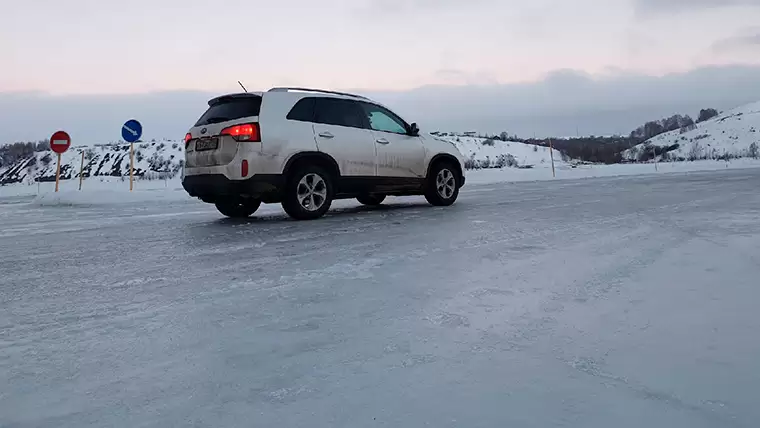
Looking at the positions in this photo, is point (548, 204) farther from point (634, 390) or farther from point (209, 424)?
point (209, 424)

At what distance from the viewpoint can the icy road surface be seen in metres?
1.63

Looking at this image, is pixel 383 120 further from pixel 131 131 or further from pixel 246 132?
pixel 131 131

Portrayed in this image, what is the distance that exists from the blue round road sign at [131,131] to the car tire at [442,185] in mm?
9633

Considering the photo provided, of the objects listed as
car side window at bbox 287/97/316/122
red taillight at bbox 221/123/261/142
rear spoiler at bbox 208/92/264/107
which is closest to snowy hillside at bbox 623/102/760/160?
car side window at bbox 287/97/316/122

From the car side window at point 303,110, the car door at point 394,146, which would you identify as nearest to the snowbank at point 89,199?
the car side window at point 303,110

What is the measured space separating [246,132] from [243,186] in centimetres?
65

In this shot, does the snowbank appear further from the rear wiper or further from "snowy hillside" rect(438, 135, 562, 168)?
"snowy hillside" rect(438, 135, 562, 168)

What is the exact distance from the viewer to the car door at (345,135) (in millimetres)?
7238

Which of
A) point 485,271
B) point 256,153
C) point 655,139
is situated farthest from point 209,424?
point 655,139

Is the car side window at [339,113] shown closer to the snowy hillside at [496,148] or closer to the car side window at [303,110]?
the car side window at [303,110]

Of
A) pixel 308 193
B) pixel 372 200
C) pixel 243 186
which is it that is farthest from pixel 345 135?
pixel 372 200

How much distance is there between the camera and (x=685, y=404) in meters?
1.61

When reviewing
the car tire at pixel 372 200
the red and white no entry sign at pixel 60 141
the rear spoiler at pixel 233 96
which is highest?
the red and white no entry sign at pixel 60 141

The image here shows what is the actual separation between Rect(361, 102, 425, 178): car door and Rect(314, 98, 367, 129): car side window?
16 centimetres
